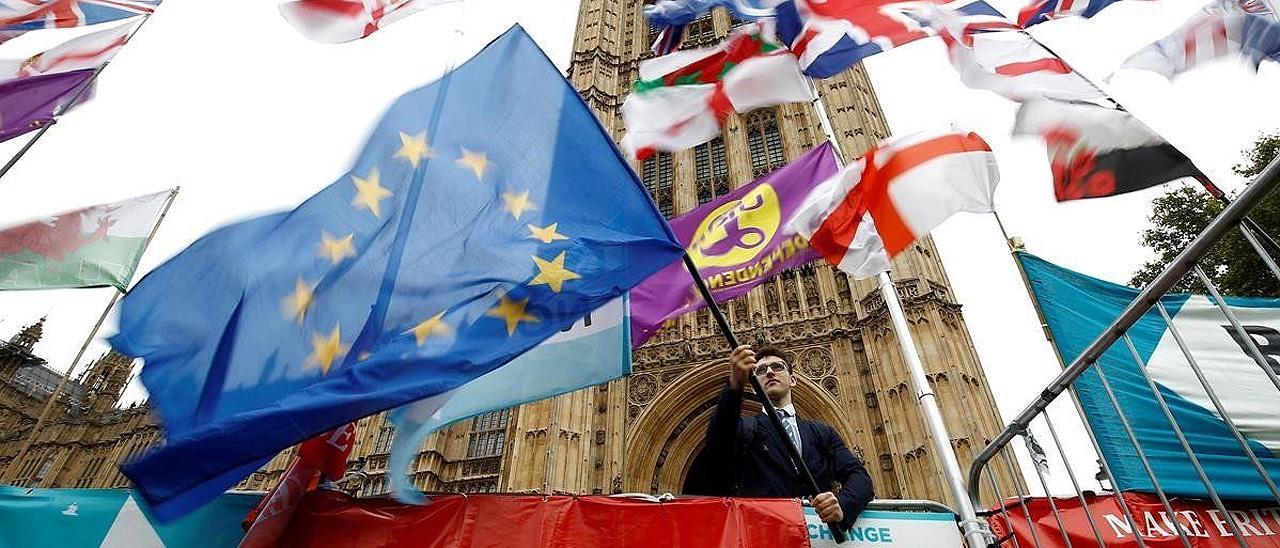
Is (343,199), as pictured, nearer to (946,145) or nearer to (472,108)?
(472,108)

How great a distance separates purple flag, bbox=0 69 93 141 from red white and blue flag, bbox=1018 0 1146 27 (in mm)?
11068

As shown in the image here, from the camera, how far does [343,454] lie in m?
3.93

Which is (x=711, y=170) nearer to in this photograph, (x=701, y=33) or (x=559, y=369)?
(x=701, y=33)

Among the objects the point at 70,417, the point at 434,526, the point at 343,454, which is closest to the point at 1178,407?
the point at 434,526

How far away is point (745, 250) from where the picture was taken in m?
5.77

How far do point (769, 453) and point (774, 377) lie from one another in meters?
0.51

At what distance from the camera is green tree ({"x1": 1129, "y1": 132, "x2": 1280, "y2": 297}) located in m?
11.7

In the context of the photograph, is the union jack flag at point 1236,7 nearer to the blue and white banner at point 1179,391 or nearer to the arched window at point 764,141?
the blue and white banner at point 1179,391

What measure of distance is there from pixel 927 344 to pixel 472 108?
1289 cm

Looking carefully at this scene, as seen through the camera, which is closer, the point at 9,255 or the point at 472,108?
the point at 472,108

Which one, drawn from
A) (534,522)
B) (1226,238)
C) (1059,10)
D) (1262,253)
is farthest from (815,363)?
(1262,253)

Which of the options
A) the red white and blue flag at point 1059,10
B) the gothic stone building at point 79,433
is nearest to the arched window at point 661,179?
the red white and blue flag at point 1059,10

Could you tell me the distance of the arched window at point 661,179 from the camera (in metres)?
21.6

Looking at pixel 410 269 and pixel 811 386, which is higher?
pixel 811 386
